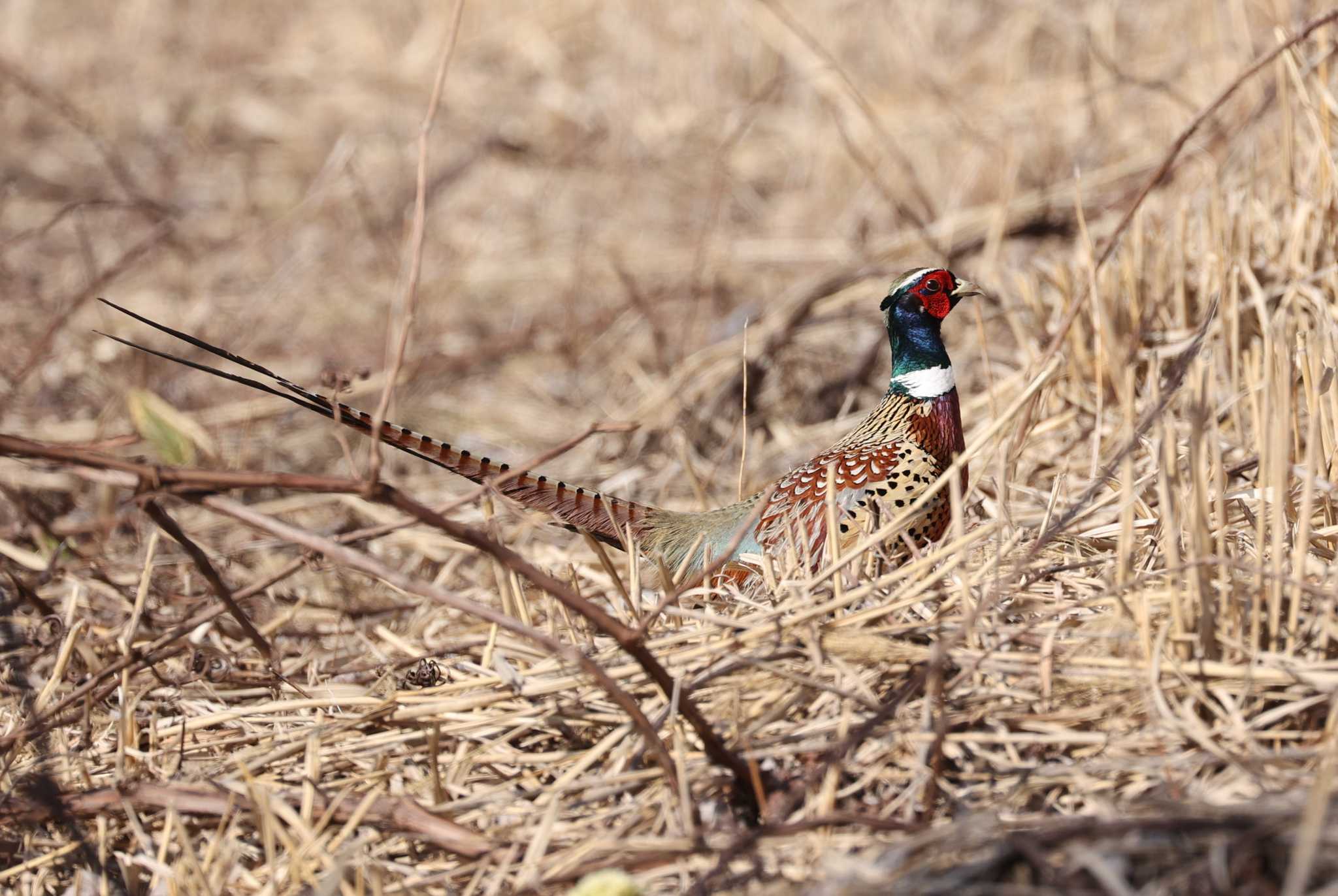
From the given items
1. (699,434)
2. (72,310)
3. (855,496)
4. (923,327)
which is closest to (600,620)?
(855,496)

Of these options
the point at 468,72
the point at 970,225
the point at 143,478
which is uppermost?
the point at 468,72

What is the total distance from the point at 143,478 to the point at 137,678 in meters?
1.29

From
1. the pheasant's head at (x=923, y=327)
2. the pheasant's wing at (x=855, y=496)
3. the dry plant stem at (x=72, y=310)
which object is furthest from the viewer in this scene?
the dry plant stem at (x=72, y=310)

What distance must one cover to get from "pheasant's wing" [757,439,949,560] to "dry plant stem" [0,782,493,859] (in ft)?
3.48

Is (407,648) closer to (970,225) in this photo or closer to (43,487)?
(43,487)

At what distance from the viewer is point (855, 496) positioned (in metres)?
2.96

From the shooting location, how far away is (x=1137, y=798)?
1.95 meters

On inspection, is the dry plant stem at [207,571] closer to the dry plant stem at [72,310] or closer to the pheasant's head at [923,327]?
the dry plant stem at [72,310]

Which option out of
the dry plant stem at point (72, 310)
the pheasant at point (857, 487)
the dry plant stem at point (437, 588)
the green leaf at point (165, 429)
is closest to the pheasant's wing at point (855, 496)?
the pheasant at point (857, 487)

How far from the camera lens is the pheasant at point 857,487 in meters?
2.93

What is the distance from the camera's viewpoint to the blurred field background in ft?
6.75

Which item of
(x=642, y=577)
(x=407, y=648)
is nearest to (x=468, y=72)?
(x=642, y=577)

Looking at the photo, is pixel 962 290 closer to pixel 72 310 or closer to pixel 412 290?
pixel 412 290

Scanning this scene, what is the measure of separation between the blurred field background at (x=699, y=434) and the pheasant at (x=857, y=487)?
0.48 feet
